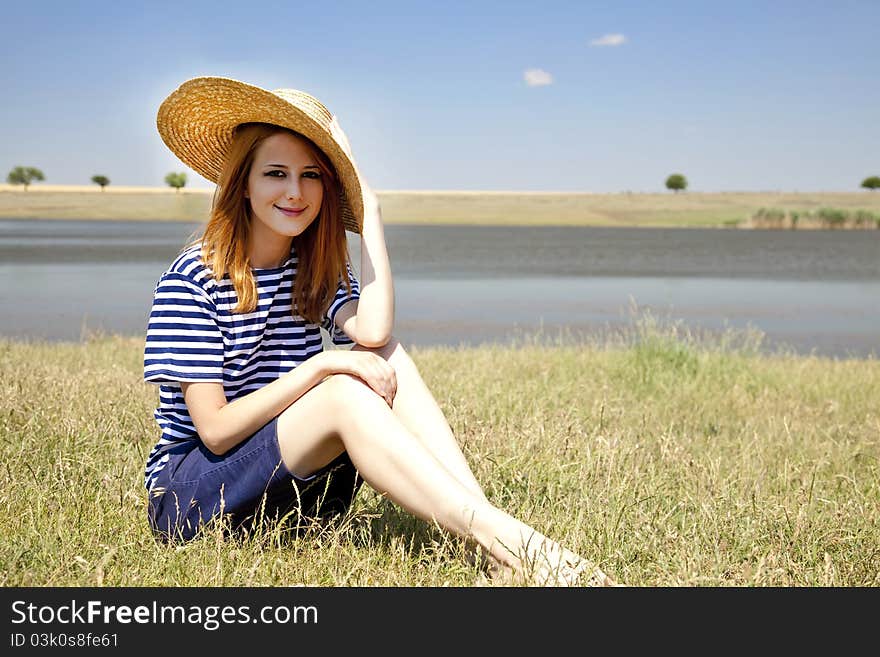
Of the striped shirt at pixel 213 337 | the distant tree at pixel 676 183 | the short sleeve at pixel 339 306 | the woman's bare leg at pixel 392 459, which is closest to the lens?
the woman's bare leg at pixel 392 459

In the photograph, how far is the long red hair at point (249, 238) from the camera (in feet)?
10.00

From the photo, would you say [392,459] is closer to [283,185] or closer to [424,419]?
[424,419]

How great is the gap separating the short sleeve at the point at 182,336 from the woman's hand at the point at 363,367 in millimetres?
334

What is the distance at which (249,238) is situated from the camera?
10.4ft

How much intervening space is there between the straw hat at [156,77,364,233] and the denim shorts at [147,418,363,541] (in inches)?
35.4

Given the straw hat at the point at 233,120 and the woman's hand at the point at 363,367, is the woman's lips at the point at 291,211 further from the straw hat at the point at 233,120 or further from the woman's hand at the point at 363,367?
the woman's hand at the point at 363,367

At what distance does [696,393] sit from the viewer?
653 cm

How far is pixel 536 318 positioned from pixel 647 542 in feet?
40.7

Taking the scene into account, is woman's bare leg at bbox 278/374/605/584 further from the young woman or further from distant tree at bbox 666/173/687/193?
distant tree at bbox 666/173/687/193

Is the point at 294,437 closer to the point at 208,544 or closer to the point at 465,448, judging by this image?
the point at 208,544

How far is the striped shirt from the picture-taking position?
2893 mm

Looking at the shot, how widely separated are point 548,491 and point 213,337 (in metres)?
1.50

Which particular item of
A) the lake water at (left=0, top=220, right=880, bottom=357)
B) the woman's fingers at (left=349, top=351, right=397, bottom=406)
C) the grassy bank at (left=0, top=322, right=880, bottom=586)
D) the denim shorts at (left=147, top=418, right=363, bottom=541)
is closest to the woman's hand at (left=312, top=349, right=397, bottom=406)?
the woman's fingers at (left=349, top=351, right=397, bottom=406)

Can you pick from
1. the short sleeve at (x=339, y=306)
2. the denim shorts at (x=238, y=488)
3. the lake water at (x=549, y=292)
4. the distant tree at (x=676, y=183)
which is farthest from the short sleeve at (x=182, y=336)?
the distant tree at (x=676, y=183)
